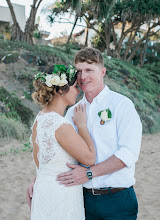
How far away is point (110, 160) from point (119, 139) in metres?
0.17

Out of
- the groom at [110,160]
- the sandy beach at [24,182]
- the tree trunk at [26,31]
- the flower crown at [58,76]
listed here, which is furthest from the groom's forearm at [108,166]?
the tree trunk at [26,31]

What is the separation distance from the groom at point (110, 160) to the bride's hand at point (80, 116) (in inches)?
3.4

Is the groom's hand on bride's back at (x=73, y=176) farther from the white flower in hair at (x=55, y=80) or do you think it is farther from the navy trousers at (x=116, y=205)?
the white flower in hair at (x=55, y=80)

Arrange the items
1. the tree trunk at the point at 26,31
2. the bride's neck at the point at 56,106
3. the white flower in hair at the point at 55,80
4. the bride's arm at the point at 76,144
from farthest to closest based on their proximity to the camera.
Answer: the tree trunk at the point at 26,31, the bride's neck at the point at 56,106, the white flower in hair at the point at 55,80, the bride's arm at the point at 76,144

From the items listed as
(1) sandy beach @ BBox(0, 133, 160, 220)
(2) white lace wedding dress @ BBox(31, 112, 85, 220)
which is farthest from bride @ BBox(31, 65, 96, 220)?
(1) sandy beach @ BBox(0, 133, 160, 220)

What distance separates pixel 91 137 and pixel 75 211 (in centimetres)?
59

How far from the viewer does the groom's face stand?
85.7 inches

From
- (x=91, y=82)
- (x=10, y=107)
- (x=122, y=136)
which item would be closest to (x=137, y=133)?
(x=122, y=136)

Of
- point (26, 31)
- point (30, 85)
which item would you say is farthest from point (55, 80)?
point (26, 31)

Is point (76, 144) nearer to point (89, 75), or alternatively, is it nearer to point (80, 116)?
point (80, 116)

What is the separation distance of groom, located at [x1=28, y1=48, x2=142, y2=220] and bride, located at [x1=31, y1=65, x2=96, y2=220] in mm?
74

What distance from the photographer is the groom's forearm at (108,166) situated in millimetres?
1938

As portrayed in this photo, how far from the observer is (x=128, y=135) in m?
1.94

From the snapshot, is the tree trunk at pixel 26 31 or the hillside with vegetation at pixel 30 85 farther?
the tree trunk at pixel 26 31
